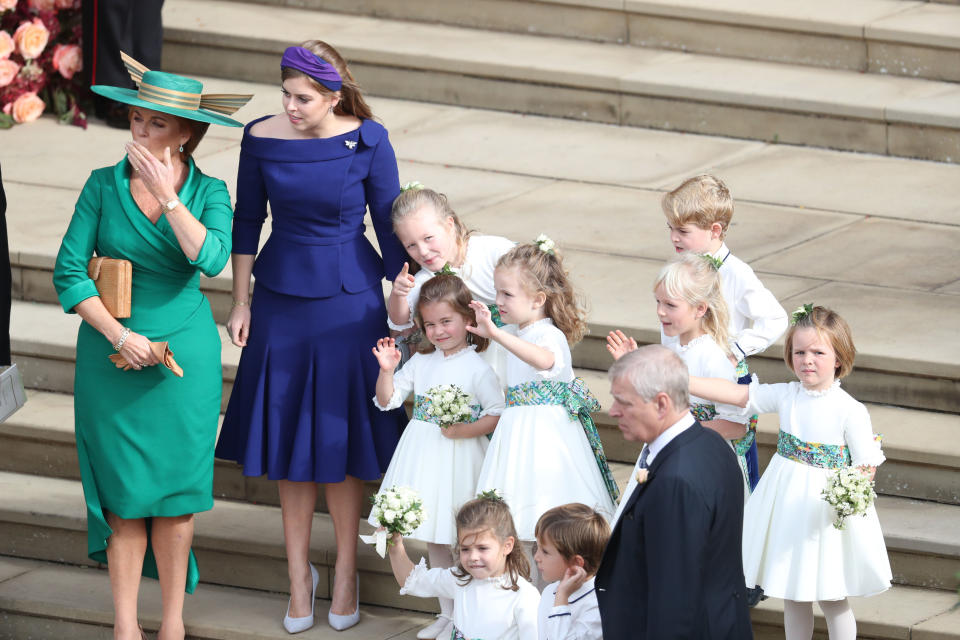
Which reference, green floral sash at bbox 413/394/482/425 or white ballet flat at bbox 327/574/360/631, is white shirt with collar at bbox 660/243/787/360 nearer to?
green floral sash at bbox 413/394/482/425

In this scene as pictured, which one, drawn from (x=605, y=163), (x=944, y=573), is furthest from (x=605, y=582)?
(x=605, y=163)

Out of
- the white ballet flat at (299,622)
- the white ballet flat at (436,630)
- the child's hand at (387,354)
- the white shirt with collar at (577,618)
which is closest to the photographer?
the white shirt with collar at (577,618)

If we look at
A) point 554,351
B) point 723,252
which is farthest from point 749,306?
point 554,351

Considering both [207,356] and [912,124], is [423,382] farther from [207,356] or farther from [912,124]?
[912,124]

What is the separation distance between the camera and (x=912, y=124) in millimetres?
9008

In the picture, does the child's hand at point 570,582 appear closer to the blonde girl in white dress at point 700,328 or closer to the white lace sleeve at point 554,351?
the blonde girl in white dress at point 700,328

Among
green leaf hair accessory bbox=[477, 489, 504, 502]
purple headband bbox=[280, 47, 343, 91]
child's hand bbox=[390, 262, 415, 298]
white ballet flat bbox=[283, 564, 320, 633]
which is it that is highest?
purple headband bbox=[280, 47, 343, 91]

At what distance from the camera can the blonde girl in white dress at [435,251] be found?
5.73 metres

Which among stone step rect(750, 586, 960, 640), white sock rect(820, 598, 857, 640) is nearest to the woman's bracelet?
stone step rect(750, 586, 960, 640)

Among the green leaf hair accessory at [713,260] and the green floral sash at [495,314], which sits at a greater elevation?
the green leaf hair accessory at [713,260]

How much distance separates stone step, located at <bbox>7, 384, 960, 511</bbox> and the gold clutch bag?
52.1 inches

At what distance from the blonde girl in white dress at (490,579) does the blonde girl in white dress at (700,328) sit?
0.70 m

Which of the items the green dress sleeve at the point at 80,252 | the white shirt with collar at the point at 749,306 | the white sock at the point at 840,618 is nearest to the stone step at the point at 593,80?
the white shirt with collar at the point at 749,306

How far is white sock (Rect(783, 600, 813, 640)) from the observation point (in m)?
5.48
